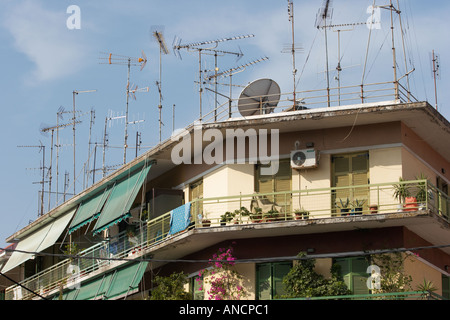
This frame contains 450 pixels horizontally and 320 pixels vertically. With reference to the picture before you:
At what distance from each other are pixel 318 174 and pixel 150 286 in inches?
293

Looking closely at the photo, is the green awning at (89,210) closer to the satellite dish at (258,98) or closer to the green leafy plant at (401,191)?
the satellite dish at (258,98)

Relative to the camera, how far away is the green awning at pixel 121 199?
3519 cm

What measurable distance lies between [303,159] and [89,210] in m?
10.3

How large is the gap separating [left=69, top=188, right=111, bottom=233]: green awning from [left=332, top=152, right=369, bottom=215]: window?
968 cm

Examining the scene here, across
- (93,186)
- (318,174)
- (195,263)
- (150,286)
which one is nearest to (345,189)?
(318,174)

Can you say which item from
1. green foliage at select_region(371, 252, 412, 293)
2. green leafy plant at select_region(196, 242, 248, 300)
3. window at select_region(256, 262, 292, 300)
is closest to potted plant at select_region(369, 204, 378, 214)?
green foliage at select_region(371, 252, 412, 293)

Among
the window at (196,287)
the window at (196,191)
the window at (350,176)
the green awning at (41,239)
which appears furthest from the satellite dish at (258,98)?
the green awning at (41,239)

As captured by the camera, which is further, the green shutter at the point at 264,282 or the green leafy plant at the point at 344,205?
the green shutter at the point at 264,282

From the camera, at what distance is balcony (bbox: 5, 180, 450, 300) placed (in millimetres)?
29812

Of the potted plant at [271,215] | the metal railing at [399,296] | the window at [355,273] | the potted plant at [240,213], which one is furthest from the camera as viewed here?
the potted plant at [240,213]

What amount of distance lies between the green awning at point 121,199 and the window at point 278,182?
4.47m

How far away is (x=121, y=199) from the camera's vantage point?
118 feet

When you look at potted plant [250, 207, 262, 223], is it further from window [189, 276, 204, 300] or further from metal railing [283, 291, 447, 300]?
metal railing [283, 291, 447, 300]
